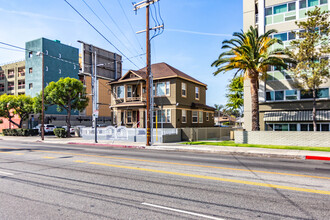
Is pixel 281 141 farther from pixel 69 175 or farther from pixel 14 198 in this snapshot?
pixel 14 198

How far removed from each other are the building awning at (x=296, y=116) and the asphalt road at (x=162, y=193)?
14407 millimetres

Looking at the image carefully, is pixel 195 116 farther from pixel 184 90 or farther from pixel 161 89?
pixel 161 89

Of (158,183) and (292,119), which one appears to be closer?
(158,183)

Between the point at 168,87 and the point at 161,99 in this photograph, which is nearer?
the point at 168,87

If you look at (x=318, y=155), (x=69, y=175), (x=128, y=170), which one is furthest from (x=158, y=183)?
(x=318, y=155)

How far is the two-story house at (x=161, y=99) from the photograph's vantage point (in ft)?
94.5

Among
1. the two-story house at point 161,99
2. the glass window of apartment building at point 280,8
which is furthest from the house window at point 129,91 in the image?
the glass window of apartment building at point 280,8

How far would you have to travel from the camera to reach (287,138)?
19.3 meters

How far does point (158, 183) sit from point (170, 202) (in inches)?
69.3

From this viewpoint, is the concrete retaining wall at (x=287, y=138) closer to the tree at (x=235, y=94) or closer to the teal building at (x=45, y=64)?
the tree at (x=235, y=94)

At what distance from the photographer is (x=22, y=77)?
54688mm

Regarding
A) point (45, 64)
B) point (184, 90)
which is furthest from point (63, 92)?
point (45, 64)

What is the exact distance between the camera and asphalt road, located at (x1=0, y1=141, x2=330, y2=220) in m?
4.82

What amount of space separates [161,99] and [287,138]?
15.1m
